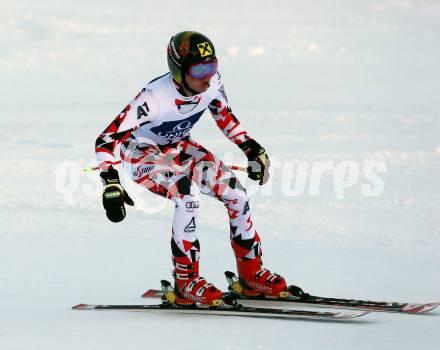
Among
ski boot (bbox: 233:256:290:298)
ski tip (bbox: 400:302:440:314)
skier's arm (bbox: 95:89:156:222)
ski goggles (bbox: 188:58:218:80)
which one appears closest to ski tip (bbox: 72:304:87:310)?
skier's arm (bbox: 95:89:156:222)

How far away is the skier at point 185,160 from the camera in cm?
688

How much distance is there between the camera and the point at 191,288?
23.0 feet

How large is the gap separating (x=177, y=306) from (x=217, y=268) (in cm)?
167

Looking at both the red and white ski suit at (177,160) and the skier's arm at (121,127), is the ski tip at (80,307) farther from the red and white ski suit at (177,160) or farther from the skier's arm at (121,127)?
the skier's arm at (121,127)

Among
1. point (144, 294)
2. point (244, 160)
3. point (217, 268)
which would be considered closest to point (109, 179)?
point (144, 294)

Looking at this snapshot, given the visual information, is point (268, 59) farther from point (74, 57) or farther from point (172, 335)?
point (172, 335)

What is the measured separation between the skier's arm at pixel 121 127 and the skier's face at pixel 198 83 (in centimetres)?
26

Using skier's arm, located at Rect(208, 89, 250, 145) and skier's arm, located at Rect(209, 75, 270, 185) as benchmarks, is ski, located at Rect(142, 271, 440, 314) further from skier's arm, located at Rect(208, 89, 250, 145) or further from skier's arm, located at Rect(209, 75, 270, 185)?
skier's arm, located at Rect(208, 89, 250, 145)

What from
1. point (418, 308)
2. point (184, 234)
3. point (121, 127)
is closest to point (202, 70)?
point (121, 127)

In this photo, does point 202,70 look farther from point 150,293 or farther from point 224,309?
point 150,293

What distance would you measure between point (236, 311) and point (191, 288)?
35 cm

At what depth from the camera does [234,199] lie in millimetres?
7207

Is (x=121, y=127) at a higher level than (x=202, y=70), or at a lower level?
lower

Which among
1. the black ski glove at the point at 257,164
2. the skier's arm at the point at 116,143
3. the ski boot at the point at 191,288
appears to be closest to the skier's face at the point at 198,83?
the skier's arm at the point at 116,143
